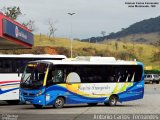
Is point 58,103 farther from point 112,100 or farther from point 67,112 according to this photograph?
point 112,100

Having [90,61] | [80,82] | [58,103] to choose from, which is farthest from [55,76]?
[90,61]

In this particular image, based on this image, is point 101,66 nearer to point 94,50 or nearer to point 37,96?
point 37,96

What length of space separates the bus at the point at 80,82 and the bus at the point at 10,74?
219 centimetres

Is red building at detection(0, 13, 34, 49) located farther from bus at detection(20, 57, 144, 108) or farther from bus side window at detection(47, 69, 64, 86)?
bus side window at detection(47, 69, 64, 86)

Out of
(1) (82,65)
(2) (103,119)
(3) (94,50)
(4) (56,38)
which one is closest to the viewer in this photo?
(2) (103,119)

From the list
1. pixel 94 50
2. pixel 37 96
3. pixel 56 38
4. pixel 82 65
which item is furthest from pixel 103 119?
pixel 56 38

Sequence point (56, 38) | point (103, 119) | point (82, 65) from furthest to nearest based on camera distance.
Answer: point (56, 38) < point (82, 65) < point (103, 119)

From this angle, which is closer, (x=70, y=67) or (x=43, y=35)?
(x=70, y=67)

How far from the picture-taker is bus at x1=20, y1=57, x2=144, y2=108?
24.9 meters

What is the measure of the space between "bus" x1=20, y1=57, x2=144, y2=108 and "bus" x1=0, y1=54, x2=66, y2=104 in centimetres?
219

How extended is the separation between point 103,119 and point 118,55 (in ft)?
344

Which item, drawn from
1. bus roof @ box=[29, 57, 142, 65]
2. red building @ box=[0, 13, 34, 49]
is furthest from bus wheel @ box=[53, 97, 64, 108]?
red building @ box=[0, 13, 34, 49]

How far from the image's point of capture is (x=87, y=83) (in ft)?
88.9

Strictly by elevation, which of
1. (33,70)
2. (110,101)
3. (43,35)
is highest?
(43,35)
